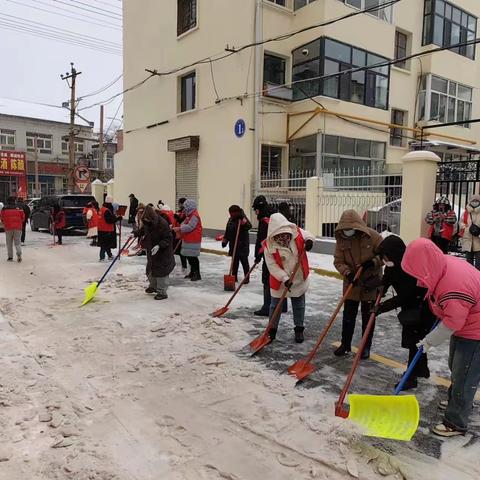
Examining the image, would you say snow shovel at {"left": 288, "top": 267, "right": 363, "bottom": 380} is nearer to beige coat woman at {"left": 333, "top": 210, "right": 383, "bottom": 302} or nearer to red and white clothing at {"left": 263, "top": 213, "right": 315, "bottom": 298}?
beige coat woman at {"left": 333, "top": 210, "right": 383, "bottom": 302}

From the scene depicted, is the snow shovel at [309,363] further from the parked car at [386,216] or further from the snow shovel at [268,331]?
the parked car at [386,216]

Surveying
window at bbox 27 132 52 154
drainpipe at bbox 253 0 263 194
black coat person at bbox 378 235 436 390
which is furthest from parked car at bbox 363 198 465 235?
window at bbox 27 132 52 154

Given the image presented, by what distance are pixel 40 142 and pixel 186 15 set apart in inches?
1169

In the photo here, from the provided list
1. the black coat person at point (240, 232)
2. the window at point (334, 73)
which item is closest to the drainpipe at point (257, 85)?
the window at point (334, 73)

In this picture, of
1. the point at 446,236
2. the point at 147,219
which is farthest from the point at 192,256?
the point at 446,236

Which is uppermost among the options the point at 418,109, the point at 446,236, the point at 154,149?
the point at 418,109

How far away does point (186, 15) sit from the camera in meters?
17.5

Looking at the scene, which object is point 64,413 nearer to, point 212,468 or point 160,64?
point 212,468

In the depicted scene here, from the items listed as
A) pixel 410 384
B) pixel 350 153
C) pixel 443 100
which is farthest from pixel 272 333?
pixel 443 100

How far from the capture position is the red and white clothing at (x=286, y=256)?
484 centimetres

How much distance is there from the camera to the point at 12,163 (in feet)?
118

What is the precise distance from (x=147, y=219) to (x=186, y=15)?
44.6ft

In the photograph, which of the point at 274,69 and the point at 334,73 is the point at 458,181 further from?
the point at 274,69

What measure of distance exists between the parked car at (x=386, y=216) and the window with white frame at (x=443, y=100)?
10644mm
